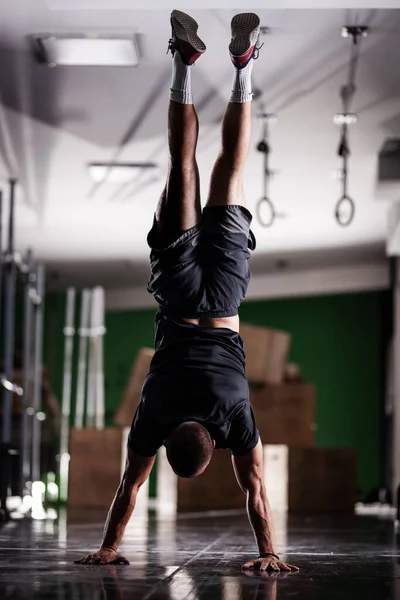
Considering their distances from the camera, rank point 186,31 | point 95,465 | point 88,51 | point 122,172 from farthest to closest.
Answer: point 95,465
point 122,172
point 88,51
point 186,31

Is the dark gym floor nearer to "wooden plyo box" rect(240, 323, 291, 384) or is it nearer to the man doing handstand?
the man doing handstand

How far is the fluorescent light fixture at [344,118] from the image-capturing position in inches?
254

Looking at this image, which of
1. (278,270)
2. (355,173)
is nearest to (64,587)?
(355,173)

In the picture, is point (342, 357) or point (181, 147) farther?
point (342, 357)

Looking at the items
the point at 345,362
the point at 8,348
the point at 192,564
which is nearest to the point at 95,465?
the point at 8,348

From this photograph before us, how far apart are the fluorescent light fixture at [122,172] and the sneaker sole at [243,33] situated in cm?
430

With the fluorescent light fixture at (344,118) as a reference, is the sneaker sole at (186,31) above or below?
below

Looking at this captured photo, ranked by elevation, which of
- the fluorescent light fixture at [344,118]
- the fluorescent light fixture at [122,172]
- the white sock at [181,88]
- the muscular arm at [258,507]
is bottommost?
the muscular arm at [258,507]

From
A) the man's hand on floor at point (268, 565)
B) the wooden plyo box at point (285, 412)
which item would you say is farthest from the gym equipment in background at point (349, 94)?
the man's hand on floor at point (268, 565)

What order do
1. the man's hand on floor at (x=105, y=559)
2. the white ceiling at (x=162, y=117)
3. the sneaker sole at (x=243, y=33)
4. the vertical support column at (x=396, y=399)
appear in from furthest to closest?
the vertical support column at (x=396, y=399)
the white ceiling at (x=162, y=117)
the sneaker sole at (x=243, y=33)
the man's hand on floor at (x=105, y=559)

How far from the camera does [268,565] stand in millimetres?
3146

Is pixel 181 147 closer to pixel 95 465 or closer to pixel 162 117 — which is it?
pixel 162 117

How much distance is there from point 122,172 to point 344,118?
6.93 feet

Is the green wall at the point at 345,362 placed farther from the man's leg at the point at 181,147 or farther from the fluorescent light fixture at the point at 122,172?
the man's leg at the point at 181,147
